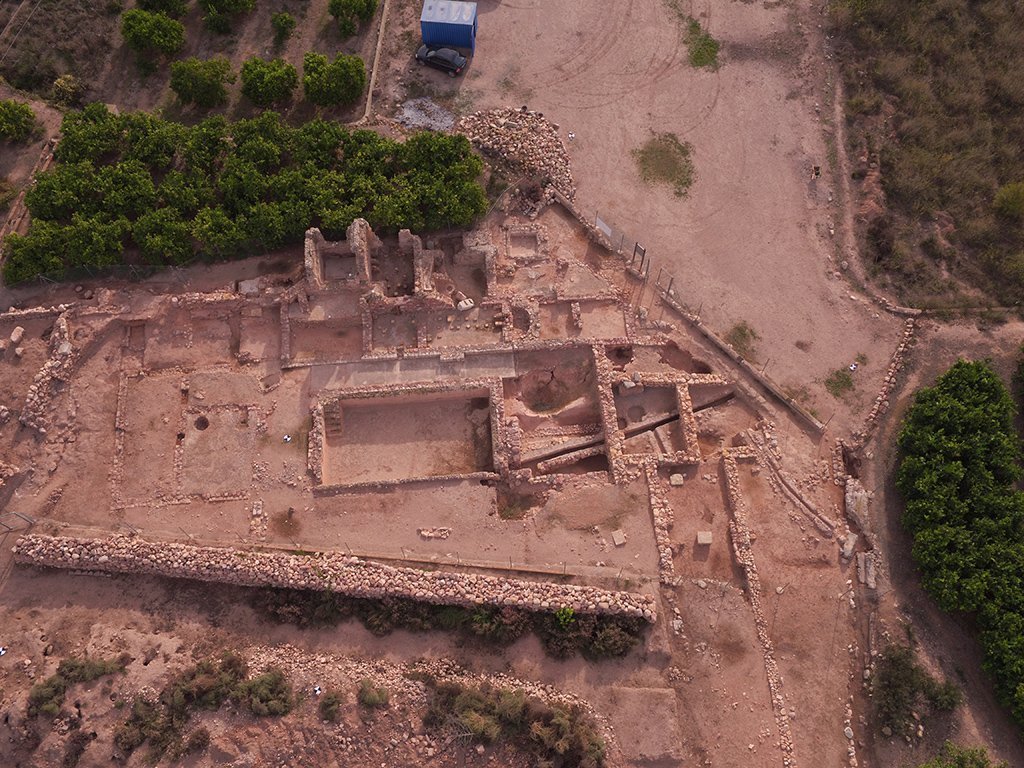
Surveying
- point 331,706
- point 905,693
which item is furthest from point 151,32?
point 905,693

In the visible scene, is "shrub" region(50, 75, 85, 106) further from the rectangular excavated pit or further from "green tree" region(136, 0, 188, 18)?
the rectangular excavated pit

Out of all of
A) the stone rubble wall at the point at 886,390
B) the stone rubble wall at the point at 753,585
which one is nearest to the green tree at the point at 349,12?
the stone rubble wall at the point at 753,585

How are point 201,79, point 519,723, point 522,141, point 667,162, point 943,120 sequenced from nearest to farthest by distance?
point 519,723
point 201,79
point 522,141
point 667,162
point 943,120

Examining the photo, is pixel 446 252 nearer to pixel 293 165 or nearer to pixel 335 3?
pixel 293 165

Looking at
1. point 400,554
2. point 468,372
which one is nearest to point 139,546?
point 400,554

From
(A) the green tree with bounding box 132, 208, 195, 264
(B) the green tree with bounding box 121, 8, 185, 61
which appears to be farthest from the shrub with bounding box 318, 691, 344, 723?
(B) the green tree with bounding box 121, 8, 185, 61

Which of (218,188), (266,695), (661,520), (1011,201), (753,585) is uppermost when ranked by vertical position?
(218,188)

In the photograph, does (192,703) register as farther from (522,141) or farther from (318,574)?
(522,141)
